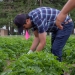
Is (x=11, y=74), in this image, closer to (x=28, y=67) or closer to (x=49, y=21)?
(x=28, y=67)

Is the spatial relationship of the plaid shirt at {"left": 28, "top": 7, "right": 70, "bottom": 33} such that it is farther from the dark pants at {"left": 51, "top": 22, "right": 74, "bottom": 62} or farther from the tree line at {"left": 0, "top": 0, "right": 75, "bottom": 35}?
the tree line at {"left": 0, "top": 0, "right": 75, "bottom": 35}

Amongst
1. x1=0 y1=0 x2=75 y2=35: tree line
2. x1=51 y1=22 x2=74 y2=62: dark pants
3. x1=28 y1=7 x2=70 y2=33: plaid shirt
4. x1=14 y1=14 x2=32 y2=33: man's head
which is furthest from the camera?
x1=0 y1=0 x2=75 y2=35: tree line

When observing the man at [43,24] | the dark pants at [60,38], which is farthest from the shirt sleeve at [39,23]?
the dark pants at [60,38]

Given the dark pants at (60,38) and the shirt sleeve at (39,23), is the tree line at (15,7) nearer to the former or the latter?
the dark pants at (60,38)

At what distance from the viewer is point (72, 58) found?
5.02 meters

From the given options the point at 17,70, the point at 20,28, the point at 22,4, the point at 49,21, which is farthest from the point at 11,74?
the point at 22,4

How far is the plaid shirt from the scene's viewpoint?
166 inches

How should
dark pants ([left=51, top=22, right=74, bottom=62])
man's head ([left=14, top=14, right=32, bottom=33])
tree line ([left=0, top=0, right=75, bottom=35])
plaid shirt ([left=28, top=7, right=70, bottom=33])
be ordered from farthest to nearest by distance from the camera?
tree line ([left=0, top=0, right=75, bottom=35]) < dark pants ([left=51, top=22, right=74, bottom=62]) < plaid shirt ([left=28, top=7, right=70, bottom=33]) < man's head ([left=14, top=14, right=32, bottom=33])

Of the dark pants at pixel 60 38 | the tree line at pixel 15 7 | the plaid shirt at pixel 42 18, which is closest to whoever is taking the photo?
the plaid shirt at pixel 42 18

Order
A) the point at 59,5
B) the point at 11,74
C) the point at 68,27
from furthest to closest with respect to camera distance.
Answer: the point at 59,5, the point at 68,27, the point at 11,74

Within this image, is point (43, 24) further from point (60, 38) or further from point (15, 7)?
point (15, 7)

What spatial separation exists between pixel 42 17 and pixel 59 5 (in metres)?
28.5

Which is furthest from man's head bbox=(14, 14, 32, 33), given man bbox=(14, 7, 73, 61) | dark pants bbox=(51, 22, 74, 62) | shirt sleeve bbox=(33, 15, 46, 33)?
dark pants bbox=(51, 22, 74, 62)

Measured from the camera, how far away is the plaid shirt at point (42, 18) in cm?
423
